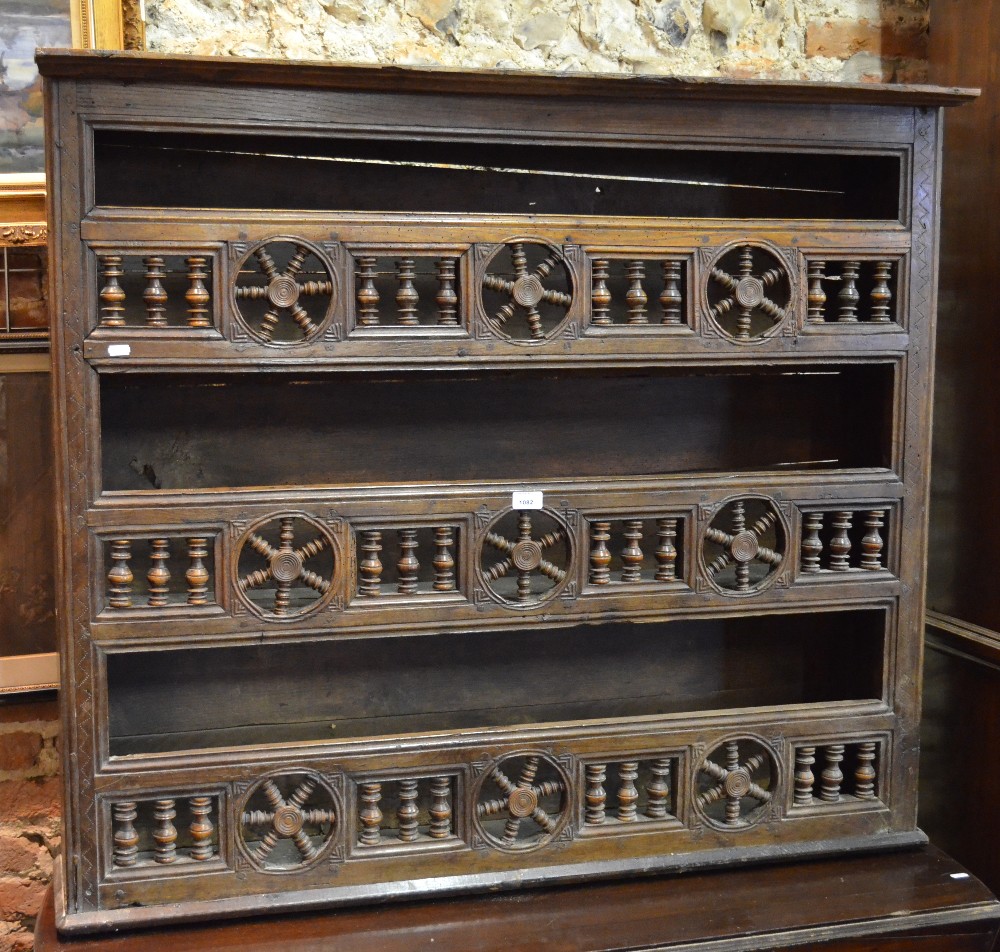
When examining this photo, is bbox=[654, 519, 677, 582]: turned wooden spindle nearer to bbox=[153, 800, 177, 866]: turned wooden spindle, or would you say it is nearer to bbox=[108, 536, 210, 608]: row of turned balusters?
bbox=[108, 536, 210, 608]: row of turned balusters

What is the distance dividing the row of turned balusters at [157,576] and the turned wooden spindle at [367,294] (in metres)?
0.47

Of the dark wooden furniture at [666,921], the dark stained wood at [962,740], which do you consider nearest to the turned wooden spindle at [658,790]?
the dark wooden furniture at [666,921]

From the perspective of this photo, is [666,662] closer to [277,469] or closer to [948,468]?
[948,468]

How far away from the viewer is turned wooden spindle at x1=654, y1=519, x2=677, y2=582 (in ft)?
Answer: 6.30

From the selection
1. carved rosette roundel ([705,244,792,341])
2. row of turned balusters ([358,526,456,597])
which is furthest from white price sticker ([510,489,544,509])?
carved rosette roundel ([705,244,792,341])

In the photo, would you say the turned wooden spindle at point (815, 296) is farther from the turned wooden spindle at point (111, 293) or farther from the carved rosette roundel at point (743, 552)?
the turned wooden spindle at point (111, 293)

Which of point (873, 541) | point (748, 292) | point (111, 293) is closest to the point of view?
point (111, 293)

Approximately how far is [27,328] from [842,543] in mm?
1644

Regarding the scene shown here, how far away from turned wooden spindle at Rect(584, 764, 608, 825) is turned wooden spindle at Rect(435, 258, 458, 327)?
0.87m

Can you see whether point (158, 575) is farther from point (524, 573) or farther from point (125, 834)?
point (524, 573)

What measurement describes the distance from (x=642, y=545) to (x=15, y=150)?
1.47 metres

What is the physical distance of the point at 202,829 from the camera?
1.79 meters

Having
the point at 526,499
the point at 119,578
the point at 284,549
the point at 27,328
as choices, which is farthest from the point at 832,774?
the point at 27,328

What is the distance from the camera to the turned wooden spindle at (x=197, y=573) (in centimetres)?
175
